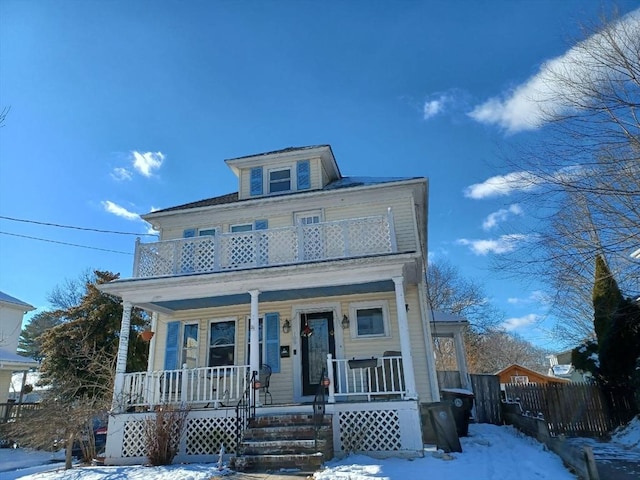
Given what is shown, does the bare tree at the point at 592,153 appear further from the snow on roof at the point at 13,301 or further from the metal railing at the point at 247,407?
the snow on roof at the point at 13,301

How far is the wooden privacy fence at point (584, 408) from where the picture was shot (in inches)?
425

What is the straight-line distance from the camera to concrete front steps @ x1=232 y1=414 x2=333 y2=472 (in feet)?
22.9

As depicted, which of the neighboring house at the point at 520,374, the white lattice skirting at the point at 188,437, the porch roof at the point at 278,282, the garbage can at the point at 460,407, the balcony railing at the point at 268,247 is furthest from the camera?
the neighboring house at the point at 520,374

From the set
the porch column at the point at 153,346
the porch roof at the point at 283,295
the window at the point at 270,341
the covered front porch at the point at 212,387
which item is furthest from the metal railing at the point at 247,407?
the porch column at the point at 153,346

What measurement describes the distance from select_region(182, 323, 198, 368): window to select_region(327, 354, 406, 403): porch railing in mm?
4254

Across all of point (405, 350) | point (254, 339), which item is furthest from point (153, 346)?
point (405, 350)

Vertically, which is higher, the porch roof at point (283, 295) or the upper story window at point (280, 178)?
the upper story window at point (280, 178)

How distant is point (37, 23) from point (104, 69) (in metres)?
2.45

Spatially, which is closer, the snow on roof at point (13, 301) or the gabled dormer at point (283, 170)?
the gabled dormer at point (283, 170)

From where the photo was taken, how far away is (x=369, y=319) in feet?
36.5

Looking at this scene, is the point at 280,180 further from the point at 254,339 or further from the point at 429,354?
the point at 429,354

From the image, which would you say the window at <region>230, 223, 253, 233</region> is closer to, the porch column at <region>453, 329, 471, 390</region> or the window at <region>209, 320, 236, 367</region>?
the window at <region>209, 320, 236, 367</region>

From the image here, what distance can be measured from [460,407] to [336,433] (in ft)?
13.9

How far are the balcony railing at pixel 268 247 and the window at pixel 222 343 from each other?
2103 mm
